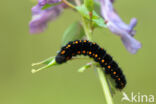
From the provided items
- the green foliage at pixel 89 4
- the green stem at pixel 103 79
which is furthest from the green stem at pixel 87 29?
the green foliage at pixel 89 4

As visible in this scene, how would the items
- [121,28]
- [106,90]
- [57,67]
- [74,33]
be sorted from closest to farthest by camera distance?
[106,90]
[121,28]
[74,33]
[57,67]

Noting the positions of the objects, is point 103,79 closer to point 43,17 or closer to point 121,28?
point 121,28

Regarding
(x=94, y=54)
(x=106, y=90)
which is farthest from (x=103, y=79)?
(x=94, y=54)

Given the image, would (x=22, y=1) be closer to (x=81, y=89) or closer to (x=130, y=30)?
(x=81, y=89)

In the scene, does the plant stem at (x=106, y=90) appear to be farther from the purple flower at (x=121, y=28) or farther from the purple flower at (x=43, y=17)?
the purple flower at (x=43, y=17)

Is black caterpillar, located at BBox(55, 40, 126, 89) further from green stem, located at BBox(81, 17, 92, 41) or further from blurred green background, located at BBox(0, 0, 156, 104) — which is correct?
blurred green background, located at BBox(0, 0, 156, 104)
